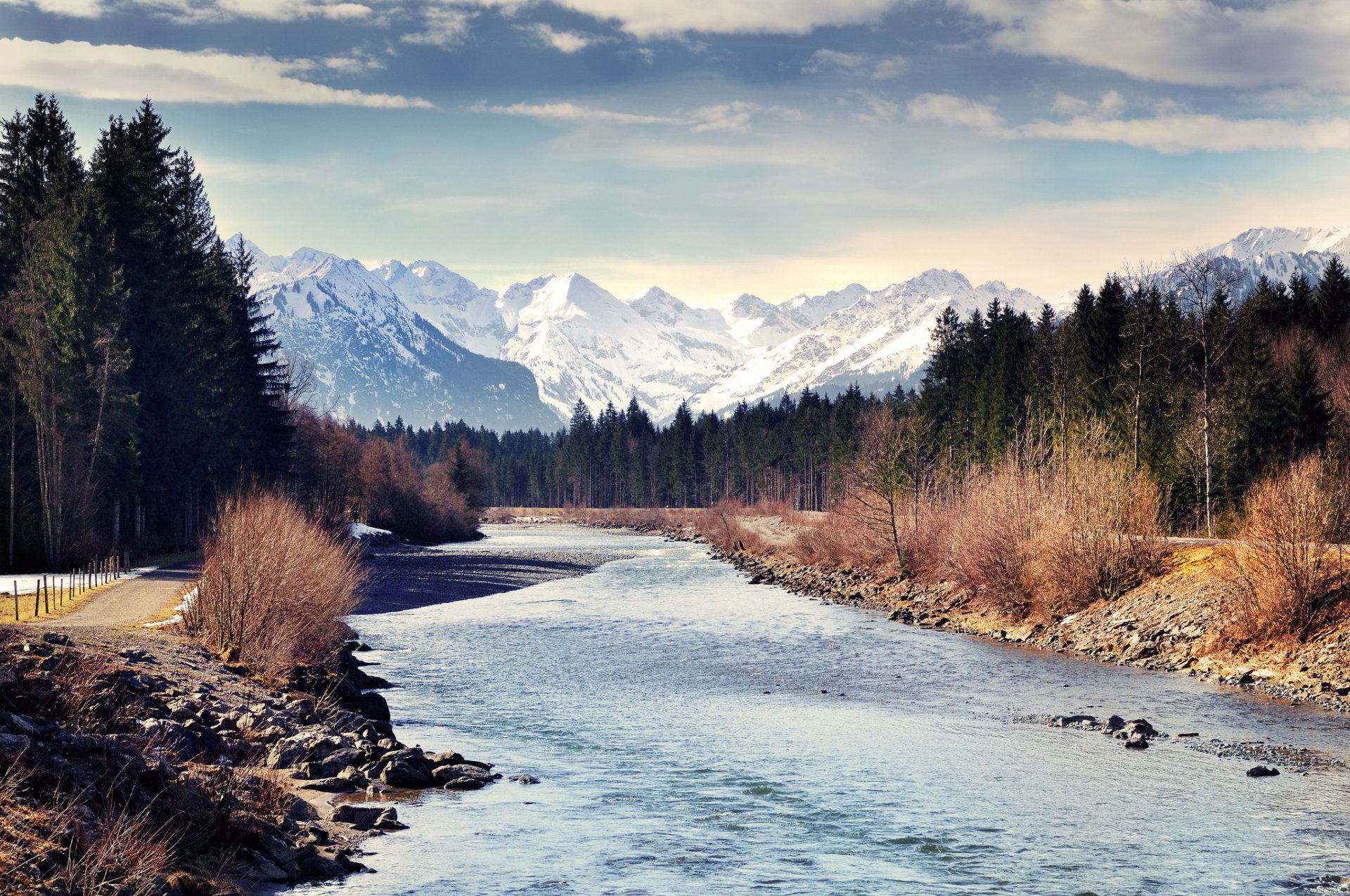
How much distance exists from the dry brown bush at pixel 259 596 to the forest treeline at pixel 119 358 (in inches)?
736

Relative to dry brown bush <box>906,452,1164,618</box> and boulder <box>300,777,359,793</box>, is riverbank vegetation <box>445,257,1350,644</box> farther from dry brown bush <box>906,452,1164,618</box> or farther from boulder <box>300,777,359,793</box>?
boulder <box>300,777,359,793</box>

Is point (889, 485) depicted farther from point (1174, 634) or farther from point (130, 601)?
point (130, 601)

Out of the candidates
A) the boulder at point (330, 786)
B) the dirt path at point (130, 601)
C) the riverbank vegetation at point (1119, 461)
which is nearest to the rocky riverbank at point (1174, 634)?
the riverbank vegetation at point (1119, 461)

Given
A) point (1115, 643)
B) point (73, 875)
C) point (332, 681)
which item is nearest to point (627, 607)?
point (1115, 643)

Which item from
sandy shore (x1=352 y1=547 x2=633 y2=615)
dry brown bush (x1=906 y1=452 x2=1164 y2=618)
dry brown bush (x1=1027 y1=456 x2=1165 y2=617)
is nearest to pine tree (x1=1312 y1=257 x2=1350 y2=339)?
dry brown bush (x1=906 y1=452 x2=1164 y2=618)

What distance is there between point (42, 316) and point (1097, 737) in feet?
162

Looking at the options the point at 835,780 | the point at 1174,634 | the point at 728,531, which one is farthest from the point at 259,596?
the point at 728,531

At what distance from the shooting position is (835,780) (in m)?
20.8

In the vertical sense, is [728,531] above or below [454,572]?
above

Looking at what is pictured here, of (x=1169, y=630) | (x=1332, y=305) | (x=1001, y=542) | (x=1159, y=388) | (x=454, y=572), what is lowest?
(x=454, y=572)

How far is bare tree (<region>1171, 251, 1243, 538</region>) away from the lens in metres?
54.5

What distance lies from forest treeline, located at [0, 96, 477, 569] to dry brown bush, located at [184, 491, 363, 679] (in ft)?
61.3

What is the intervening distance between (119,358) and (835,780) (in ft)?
146

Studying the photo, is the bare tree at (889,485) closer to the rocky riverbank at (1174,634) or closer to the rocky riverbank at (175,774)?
the rocky riverbank at (1174,634)
